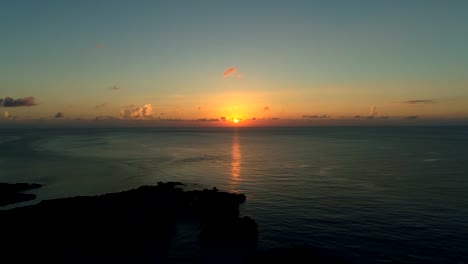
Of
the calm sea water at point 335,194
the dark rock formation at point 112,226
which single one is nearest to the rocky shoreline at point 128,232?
the dark rock formation at point 112,226


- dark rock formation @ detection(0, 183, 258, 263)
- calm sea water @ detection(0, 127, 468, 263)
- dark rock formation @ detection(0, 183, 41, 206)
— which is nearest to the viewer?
dark rock formation @ detection(0, 183, 258, 263)

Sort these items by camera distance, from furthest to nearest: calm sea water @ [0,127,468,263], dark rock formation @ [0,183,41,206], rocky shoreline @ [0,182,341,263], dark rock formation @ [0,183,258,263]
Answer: dark rock formation @ [0,183,41,206] → calm sea water @ [0,127,468,263] → dark rock formation @ [0,183,258,263] → rocky shoreline @ [0,182,341,263]

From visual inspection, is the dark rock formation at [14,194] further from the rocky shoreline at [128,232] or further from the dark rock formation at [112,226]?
the dark rock formation at [112,226]

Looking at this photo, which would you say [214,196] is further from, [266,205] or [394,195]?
[394,195]

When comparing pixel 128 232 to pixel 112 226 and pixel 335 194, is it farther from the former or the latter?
pixel 335 194

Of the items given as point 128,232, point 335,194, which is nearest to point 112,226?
point 128,232

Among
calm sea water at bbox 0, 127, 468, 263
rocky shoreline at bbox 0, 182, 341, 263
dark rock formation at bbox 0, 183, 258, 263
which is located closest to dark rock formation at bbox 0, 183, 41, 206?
calm sea water at bbox 0, 127, 468, 263

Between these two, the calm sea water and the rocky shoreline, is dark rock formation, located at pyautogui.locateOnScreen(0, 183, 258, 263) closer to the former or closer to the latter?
the rocky shoreline

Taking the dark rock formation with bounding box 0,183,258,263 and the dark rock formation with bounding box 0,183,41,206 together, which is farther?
the dark rock formation with bounding box 0,183,41,206
